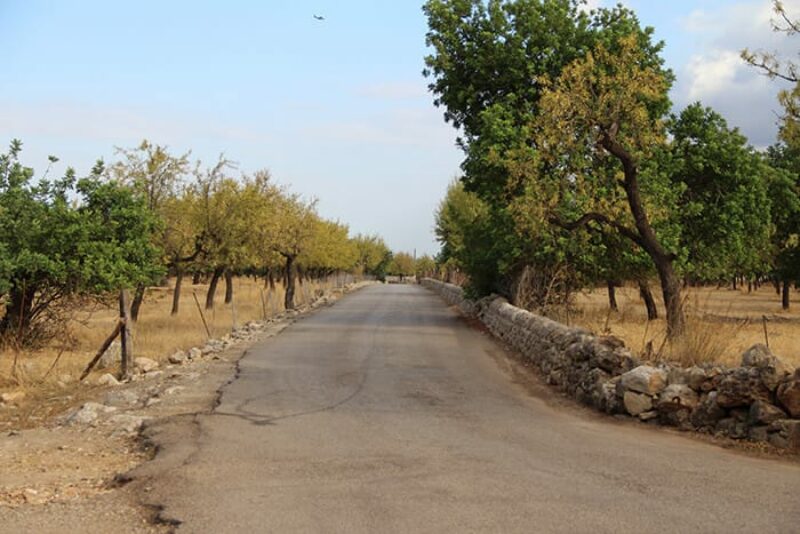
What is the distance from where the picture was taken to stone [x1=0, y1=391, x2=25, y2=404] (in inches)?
531

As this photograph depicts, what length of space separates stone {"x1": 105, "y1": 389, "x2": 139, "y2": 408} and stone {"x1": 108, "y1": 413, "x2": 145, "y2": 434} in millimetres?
1235

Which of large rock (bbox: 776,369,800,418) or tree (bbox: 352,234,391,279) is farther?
tree (bbox: 352,234,391,279)

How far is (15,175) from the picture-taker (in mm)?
19453

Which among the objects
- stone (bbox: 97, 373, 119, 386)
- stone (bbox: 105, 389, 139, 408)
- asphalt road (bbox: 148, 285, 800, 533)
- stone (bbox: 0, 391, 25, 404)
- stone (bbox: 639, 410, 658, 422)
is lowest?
stone (bbox: 0, 391, 25, 404)

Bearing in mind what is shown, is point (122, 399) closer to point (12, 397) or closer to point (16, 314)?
point (12, 397)

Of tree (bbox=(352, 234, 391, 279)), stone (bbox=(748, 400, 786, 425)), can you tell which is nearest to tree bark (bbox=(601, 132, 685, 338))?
stone (bbox=(748, 400, 786, 425))

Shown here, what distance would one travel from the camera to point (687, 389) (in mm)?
10531

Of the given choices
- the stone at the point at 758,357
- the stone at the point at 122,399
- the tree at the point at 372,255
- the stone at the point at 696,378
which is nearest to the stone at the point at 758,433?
the stone at the point at 758,357

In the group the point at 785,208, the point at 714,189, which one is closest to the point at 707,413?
the point at 714,189

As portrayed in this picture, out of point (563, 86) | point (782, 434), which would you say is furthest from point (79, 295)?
point (782, 434)

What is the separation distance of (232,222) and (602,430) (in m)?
23.3

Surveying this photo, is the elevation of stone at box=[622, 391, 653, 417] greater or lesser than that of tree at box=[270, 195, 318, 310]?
lesser

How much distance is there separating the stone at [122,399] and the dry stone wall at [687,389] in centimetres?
731

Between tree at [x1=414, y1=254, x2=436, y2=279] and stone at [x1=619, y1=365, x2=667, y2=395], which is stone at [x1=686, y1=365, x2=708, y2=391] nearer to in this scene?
stone at [x1=619, y1=365, x2=667, y2=395]
